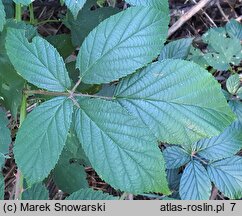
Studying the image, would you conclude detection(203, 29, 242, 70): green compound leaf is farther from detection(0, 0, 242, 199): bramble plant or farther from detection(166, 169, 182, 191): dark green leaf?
detection(0, 0, 242, 199): bramble plant

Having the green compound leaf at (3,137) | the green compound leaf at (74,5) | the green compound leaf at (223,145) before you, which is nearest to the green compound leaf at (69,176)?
the green compound leaf at (3,137)

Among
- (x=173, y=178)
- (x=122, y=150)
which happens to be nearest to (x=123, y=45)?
(x=122, y=150)

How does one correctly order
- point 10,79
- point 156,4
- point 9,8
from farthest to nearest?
point 9,8, point 10,79, point 156,4

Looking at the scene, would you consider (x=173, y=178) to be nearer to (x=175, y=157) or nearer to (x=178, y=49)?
(x=175, y=157)

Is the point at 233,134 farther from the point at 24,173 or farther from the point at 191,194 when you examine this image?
the point at 24,173

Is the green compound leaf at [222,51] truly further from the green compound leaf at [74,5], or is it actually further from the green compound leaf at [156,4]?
the green compound leaf at [74,5]

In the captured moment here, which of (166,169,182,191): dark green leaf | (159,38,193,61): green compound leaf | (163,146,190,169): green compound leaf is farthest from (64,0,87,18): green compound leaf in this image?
(166,169,182,191): dark green leaf

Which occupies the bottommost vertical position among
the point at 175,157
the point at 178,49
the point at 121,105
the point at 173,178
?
the point at 173,178

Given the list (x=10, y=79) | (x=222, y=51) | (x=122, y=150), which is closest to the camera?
(x=122, y=150)

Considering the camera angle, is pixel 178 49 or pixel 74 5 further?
pixel 178 49
